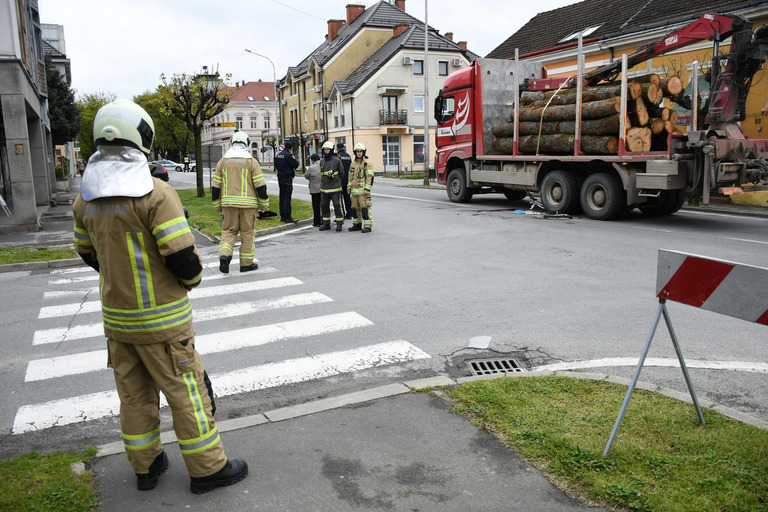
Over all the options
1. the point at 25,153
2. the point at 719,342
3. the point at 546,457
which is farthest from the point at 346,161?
the point at 546,457

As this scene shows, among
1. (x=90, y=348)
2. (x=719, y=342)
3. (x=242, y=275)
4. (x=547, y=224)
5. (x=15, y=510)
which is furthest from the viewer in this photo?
(x=547, y=224)

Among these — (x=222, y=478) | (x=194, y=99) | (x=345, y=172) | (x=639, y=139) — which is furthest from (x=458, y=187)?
(x=222, y=478)

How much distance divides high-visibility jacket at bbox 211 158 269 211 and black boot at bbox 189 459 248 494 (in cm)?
634

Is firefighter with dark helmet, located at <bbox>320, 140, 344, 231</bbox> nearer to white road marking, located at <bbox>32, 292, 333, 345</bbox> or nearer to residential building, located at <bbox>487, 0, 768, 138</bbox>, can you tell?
white road marking, located at <bbox>32, 292, 333, 345</bbox>

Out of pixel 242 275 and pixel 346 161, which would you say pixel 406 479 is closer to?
pixel 242 275

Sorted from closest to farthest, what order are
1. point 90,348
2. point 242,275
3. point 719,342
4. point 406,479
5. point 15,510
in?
point 15,510 → point 406,479 → point 719,342 → point 90,348 → point 242,275

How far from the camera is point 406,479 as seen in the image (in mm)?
3494

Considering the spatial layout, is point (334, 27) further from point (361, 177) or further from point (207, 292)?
point (207, 292)

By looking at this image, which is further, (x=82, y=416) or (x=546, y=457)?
(x=82, y=416)

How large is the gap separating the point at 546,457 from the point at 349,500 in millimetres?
1137

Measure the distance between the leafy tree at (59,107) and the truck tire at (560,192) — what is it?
93.7 ft

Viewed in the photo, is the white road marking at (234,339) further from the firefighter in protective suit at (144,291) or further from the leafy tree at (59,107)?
the leafy tree at (59,107)

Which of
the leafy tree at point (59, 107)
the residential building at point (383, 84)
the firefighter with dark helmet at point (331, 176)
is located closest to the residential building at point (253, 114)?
the residential building at point (383, 84)

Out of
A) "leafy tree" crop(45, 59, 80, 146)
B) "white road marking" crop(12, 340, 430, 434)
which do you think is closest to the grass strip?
"white road marking" crop(12, 340, 430, 434)
